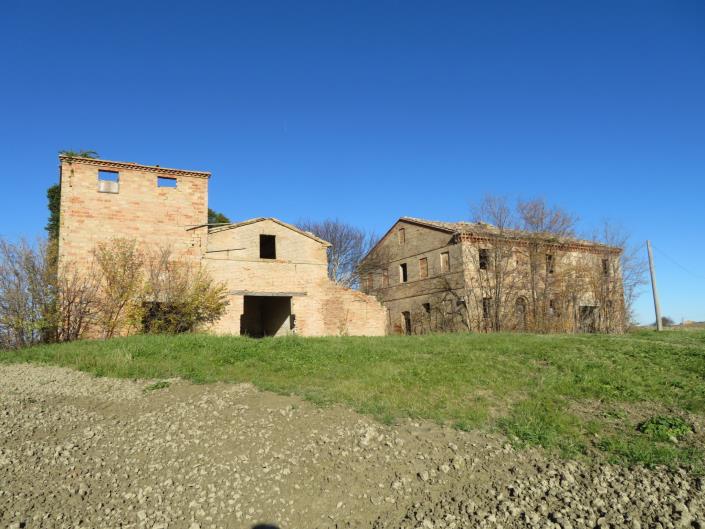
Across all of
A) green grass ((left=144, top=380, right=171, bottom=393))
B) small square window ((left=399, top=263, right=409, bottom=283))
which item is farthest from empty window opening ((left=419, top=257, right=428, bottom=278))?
green grass ((left=144, top=380, right=171, bottom=393))

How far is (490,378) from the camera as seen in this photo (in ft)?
31.3

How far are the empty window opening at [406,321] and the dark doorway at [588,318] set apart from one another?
10.1m

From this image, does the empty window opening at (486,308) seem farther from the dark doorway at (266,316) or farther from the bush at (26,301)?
the bush at (26,301)

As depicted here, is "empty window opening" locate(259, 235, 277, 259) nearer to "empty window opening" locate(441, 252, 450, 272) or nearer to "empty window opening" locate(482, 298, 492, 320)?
"empty window opening" locate(441, 252, 450, 272)

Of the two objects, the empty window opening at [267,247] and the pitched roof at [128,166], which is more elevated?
the pitched roof at [128,166]

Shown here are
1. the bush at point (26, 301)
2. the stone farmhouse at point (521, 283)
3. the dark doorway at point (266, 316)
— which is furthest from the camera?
the stone farmhouse at point (521, 283)

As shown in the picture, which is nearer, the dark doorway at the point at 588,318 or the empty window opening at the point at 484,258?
the dark doorway at the point at 588,318

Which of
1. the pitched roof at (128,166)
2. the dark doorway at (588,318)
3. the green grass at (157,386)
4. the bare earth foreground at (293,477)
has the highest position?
the pitched roof at (128,166)

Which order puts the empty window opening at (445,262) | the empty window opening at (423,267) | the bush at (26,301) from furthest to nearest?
the empty window opening at (423,267)
the empty window opening at (445,262)
the bush at (26,301)

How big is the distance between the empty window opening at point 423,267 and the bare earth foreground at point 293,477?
23.4 meters

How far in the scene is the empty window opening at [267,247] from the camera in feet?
71.9

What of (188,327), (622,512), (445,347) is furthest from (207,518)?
(188,327)

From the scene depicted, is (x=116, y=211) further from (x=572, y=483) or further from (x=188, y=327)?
(x=572, y=483)

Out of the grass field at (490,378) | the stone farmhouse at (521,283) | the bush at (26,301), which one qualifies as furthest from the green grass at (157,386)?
the stone farmhouse at (521,283)
